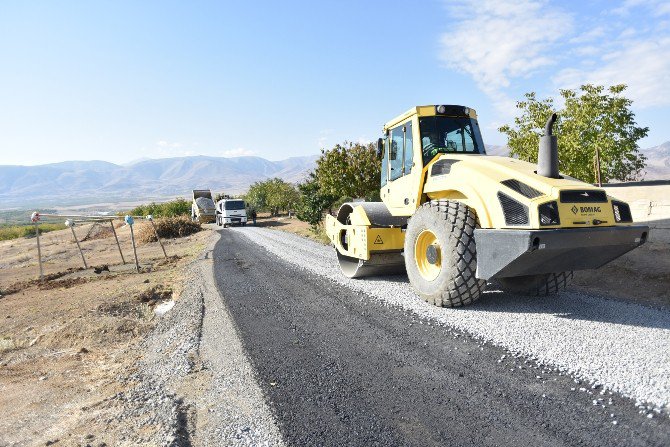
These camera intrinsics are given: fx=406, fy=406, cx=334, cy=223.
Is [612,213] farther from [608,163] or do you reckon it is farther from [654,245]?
[608,163]

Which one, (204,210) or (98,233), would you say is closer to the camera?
(98,233)

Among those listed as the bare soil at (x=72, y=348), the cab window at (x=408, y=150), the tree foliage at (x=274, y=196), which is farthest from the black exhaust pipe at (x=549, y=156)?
the tree foliage at (x=274, y=196)

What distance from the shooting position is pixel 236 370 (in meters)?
4.20

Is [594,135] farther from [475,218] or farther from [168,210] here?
[168,210]

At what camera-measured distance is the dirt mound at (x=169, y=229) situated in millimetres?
24673

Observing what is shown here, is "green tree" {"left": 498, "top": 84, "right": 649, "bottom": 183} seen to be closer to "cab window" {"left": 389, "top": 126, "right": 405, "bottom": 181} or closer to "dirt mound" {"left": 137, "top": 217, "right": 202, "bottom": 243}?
"cab window" {"left": 389, "top": 126, "right": 405, "bottom": 181}

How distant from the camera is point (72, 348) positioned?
5.93 meters

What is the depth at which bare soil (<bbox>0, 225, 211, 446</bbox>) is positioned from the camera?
11.6 feet

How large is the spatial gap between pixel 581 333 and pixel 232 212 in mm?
30160

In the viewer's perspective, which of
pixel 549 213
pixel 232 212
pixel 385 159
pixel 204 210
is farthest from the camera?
pixel 204 210

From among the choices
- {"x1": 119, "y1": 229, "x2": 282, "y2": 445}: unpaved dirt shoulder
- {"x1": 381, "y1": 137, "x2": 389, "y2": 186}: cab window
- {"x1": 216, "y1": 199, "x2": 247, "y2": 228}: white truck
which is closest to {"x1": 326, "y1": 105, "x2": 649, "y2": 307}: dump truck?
{"x1": 381, "y1": 137, "x2": 389, "y2": 186}: cab window

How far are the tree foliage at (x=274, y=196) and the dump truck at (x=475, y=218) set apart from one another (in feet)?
104

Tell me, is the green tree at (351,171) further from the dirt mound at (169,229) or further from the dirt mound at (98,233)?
the dirt mound at (98,233)

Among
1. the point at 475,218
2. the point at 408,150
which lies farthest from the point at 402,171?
the point at 475,218
